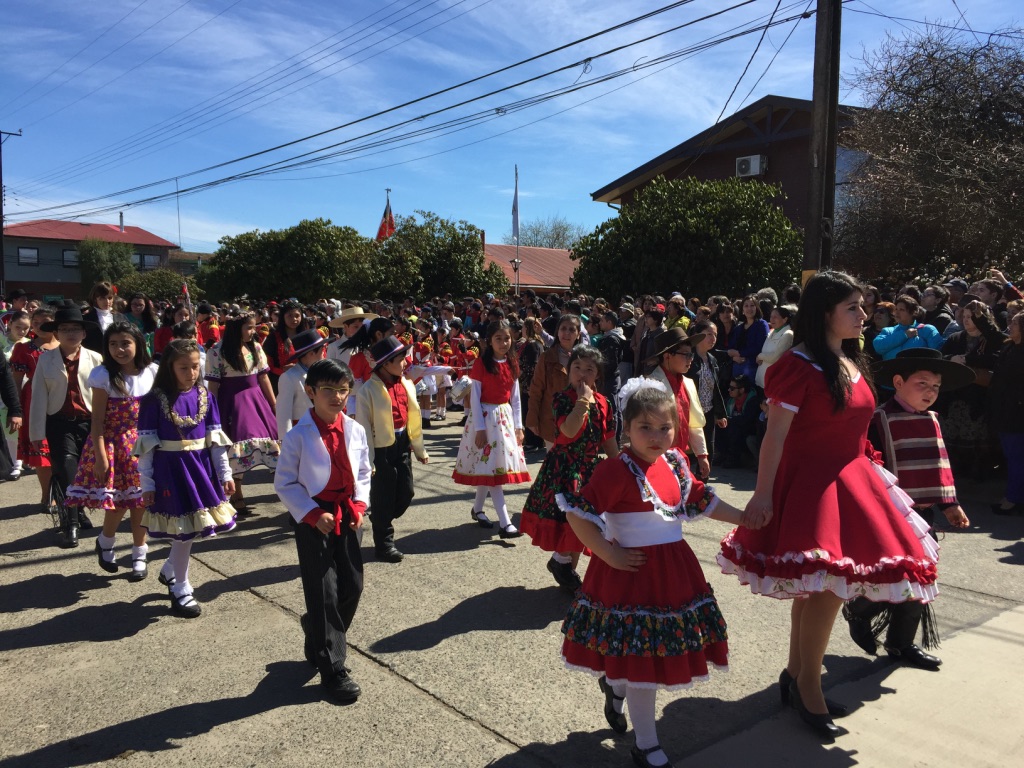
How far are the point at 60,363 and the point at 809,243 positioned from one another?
8.35m

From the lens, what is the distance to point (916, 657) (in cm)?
402

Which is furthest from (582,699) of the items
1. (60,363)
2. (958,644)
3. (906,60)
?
(906,60)

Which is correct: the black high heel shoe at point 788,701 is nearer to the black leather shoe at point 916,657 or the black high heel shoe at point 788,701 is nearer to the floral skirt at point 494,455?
the black leather shoe at point 916,657

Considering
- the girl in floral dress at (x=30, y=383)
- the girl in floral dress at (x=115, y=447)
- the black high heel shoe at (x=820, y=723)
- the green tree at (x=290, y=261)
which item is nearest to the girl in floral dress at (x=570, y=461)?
the black high heel shoe at (x=820, y=723)

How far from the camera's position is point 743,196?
60.5 feet

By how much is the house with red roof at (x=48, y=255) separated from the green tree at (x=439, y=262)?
40.5 m

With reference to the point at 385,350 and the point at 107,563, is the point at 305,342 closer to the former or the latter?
the point at 385,350

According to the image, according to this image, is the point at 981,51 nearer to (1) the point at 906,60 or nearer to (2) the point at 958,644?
(1) the point at 906,60

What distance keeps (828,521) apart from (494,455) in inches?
147

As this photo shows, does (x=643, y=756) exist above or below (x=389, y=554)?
below

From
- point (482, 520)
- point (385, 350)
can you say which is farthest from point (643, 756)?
point (482, 520)

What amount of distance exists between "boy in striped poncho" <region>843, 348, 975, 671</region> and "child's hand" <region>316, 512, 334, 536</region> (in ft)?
8.67

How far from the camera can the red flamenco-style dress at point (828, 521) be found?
3.13m

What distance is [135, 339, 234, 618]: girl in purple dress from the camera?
195 inches
